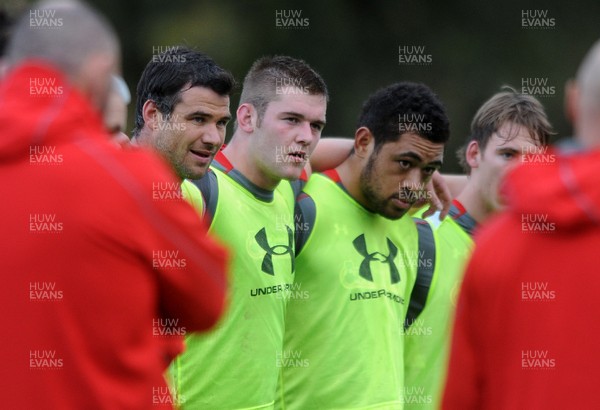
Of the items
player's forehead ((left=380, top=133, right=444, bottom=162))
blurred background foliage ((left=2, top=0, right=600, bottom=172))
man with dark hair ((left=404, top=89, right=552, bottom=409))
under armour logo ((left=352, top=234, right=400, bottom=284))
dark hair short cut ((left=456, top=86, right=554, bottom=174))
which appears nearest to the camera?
under armour logo ((left=352, top=234, right=400, bottom=284))

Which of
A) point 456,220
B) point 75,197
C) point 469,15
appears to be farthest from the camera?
point 469,15

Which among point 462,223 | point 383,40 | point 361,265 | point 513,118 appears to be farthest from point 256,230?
point 383,40

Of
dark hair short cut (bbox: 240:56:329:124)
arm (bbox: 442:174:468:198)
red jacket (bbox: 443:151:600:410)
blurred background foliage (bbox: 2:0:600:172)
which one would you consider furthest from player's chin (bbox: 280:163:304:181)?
blurred background foliage (bbox: 2:0:600:172)

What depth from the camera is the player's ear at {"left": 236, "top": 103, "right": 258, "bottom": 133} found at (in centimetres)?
596

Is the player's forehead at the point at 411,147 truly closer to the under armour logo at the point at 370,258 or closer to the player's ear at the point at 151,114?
the under armour logo at the point at 370,258

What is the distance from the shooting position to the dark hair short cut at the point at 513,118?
6.53 m

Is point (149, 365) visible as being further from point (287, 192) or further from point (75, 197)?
point (287, 192)

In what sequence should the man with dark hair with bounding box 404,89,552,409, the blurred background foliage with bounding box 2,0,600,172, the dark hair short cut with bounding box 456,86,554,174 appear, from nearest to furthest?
1. the man with dark hair with bounding box 404,89,552,409
2. the dark hair short cut with bounding box 456,86,554,174
3. the blurred background foliage with bounding box 2,0,600,172

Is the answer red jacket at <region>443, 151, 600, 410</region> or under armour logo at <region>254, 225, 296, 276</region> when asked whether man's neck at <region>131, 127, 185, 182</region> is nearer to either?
under armour logo at <region>254, 225, 296, 276</region>

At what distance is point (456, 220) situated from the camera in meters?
6.44

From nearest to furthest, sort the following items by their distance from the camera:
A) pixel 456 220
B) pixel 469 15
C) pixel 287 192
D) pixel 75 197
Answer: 1. pixel 75 197
2. pixel 287 192
3. pixel 456 220
4. pixel 469 15

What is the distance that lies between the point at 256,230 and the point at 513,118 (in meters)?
1.75

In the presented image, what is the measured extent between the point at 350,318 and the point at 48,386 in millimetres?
2539

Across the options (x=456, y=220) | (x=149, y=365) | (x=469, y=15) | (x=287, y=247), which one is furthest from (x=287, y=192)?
(x=469, y=15)
